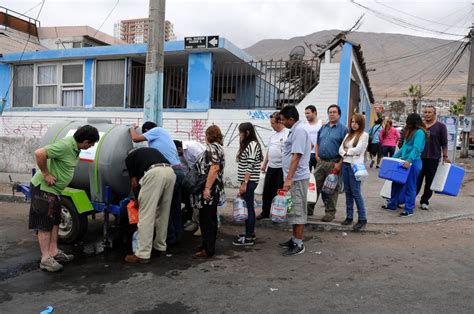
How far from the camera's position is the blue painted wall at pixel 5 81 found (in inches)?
505

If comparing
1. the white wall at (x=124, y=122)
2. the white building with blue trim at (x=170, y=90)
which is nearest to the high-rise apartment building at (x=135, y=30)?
the white building with blue trim at (x=170, y=90)

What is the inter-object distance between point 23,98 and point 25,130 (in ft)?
3.60

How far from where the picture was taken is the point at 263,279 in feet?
13.8

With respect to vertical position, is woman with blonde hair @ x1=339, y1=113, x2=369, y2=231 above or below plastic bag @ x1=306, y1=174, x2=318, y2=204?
above

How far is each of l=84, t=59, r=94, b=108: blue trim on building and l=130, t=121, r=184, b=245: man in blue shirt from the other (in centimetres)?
686

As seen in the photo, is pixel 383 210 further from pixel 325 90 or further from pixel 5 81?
pixel 5 81

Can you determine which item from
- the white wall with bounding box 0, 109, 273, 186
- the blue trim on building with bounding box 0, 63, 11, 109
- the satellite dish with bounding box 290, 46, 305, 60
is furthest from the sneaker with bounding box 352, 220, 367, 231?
the blue trim on building with bounding box 0, 63, 11, 109

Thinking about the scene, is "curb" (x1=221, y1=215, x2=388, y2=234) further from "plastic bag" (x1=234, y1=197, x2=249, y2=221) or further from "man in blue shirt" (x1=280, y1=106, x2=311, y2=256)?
"plastic bag" (x1=234, y1=197, x2=249, y2=221)

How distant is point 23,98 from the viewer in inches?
504

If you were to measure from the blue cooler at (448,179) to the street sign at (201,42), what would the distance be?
18.5 ft

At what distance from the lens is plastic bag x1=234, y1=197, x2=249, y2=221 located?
516 centimetres

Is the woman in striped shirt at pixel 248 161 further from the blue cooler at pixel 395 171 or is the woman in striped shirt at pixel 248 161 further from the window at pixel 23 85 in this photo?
the window at pixel 23 85

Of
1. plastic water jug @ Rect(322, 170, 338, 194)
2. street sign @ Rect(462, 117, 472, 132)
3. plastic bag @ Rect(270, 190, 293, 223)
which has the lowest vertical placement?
plastic bag @ Rect(270, 190, 293, 223)

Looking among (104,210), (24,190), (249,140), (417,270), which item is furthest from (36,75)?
(417,270)
